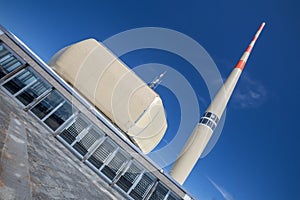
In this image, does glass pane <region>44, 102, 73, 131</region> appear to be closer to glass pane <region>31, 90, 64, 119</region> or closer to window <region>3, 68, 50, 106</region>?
glass pane <region>31, 90, 64, 119</region>

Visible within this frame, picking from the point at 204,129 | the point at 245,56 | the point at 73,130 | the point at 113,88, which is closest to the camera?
the point at 73,130

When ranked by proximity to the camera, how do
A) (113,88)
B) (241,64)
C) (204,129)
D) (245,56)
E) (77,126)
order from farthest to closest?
1. (245,56)
2. (241,64)
3. (204,129)
4. (113,88)
5. (77,126)

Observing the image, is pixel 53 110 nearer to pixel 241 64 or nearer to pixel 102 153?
pixel 102 153

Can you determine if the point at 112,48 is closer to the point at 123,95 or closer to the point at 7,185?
the point at 123,95

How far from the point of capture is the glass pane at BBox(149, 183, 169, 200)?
1116 centimetres

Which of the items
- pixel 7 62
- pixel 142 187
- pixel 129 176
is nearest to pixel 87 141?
pixel 129 176

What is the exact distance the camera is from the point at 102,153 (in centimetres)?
1124

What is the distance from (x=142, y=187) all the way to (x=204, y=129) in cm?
2187

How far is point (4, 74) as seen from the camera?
1076 cm

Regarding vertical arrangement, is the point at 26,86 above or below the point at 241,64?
below

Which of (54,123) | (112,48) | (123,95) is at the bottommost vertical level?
(54,123)

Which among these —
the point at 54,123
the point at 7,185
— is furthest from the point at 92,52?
the point at 7,185

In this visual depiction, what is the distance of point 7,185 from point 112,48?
692 inches

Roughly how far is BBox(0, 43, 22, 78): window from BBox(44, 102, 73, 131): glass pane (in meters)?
2.87
